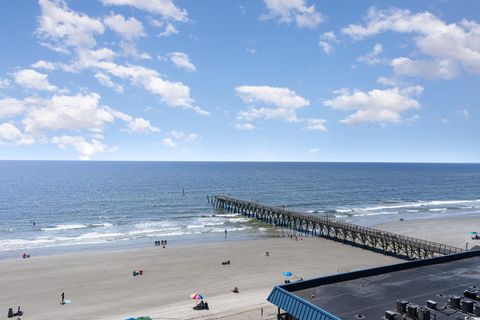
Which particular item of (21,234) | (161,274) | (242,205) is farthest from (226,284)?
(242,205)

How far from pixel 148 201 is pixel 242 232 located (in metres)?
42.7

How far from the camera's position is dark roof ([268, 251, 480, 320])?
17781 millimetres

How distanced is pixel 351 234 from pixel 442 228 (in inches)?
840

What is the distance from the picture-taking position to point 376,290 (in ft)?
67.2

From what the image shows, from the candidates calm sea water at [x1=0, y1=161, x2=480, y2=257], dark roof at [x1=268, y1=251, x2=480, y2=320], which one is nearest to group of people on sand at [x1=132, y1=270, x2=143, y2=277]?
calm sea water at [x1=0, y1=161, x2=480, y2=257]

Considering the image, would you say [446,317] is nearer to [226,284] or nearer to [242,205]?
[226,284]

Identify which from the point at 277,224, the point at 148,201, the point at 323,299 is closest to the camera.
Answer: the point at 323,299

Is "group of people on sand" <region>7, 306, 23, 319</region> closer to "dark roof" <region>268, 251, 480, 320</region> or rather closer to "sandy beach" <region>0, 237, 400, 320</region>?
"sandy beach" <region>0, 237, 400, 320</region>

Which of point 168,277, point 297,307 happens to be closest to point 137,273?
point 168,277

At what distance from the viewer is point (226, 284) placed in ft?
122

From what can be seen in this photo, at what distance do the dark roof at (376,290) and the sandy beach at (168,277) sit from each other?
8.51 m

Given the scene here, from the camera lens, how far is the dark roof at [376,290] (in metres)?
17.8

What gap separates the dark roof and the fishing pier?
57.7 ft

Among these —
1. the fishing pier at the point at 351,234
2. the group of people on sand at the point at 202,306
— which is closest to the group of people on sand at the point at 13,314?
the group of people on sand at the point at 202,306
